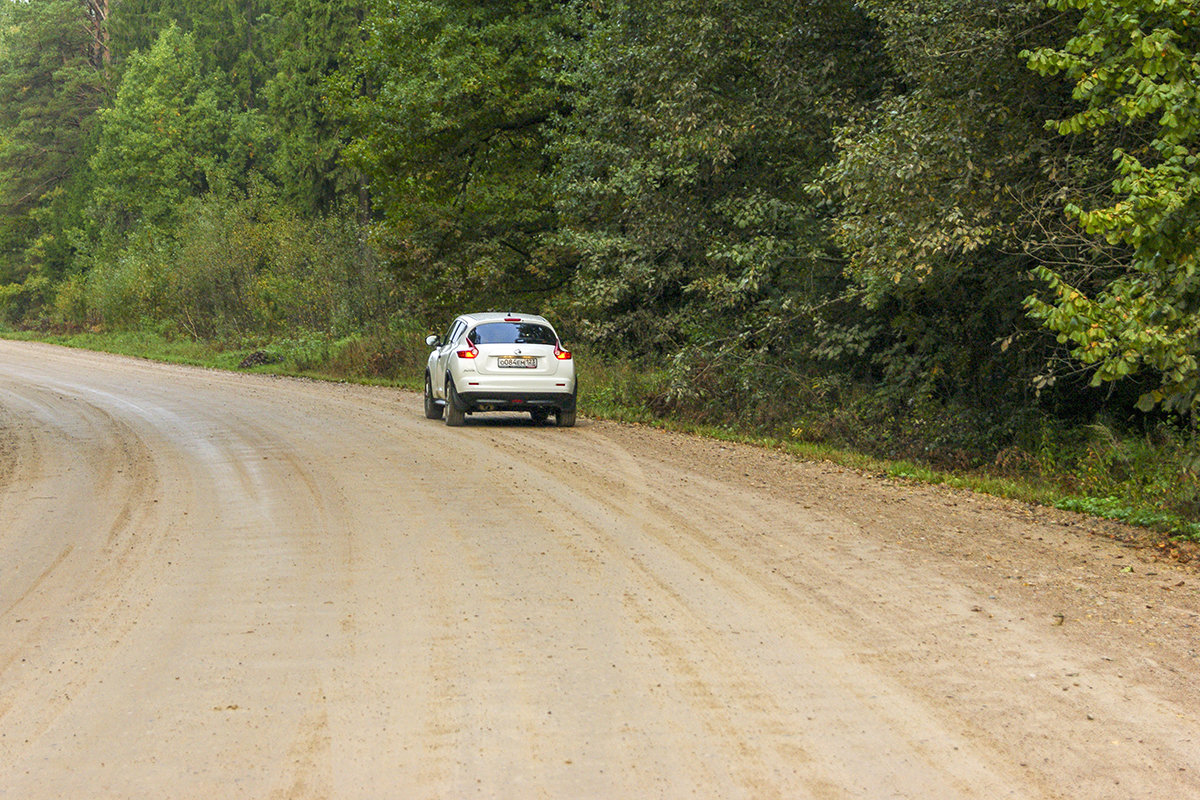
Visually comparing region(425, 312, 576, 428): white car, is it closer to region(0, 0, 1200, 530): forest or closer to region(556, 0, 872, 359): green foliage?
region(0, 0, 1200, 530): forest

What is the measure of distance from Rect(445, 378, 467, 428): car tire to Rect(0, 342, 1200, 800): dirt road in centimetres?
558

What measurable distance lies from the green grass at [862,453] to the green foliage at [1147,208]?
5.26ft

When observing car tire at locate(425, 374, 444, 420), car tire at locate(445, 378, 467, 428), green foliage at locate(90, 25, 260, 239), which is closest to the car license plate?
car tire at locate(445, 378, 467, 428)

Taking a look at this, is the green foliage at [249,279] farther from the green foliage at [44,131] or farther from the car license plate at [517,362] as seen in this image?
the green foliage at [44,131]

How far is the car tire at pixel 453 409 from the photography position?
18016mm

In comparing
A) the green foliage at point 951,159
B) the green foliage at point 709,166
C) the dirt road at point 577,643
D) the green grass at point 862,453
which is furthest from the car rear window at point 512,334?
the dirt road at point 577,643

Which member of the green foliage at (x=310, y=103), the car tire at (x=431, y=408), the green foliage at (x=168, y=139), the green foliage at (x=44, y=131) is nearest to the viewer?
the car tire at (x=431, y=408)

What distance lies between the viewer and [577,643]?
6289mm

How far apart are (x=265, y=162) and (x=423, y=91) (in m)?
38.4

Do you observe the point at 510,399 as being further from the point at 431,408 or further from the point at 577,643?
the point at 577,643

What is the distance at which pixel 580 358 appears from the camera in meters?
25.1

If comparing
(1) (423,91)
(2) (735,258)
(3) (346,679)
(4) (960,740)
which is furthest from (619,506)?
(1) (423,91)

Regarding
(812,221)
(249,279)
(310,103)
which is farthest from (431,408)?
(310,103)

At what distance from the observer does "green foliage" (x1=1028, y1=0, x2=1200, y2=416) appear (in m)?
9.09
